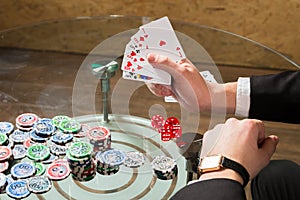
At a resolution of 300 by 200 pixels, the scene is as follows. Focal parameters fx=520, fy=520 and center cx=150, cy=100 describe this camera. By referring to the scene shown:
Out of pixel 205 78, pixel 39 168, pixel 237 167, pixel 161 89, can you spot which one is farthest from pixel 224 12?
pixel 237 167

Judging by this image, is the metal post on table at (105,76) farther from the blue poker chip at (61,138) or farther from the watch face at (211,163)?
the watch face at (211,163)

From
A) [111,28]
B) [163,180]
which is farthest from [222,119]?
[111,28]

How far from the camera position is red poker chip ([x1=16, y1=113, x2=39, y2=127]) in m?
1.44

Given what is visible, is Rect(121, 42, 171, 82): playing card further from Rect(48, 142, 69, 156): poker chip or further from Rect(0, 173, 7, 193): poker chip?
Rect(0, 173, 7, 193): poker chip

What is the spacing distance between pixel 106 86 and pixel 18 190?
522 mm

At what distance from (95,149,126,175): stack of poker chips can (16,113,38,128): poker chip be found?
0.23m

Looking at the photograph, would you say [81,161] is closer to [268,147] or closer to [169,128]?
[169,128]

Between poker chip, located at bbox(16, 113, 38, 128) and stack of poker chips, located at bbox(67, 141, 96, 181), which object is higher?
poker chip, located at bbox(16, 113, 38, 128)

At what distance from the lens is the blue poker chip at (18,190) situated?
1.21 meters

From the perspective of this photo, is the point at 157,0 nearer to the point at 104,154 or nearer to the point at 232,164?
the point at 104,154

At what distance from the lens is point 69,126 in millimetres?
1434

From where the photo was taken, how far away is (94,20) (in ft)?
5.92

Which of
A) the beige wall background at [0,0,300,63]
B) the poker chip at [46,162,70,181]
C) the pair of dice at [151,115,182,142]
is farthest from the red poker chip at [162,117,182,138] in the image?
the beige wall background at [0,0,300,63]

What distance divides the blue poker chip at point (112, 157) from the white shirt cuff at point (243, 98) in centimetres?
33
